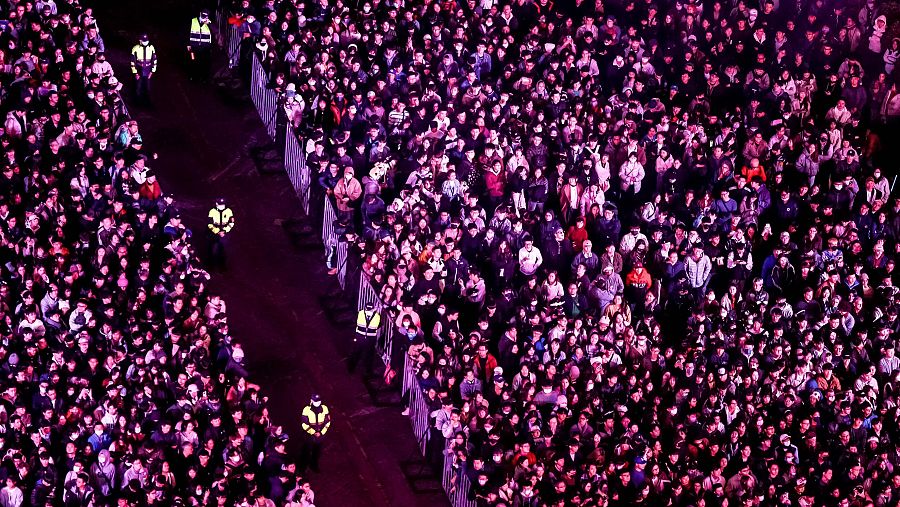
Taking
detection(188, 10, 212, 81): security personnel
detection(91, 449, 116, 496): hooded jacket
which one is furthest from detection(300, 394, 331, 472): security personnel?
detection(188, 10, 212, 81): security personnel

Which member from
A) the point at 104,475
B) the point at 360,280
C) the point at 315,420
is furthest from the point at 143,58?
the point at 104,475

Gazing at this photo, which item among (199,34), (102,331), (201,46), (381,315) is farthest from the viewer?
(201,46)

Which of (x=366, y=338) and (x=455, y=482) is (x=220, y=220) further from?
A: (x=455, y=482)

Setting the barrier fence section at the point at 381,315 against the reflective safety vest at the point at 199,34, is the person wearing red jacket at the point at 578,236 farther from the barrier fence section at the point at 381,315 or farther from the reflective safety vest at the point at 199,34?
the reflective safety vest at the point at 199,34

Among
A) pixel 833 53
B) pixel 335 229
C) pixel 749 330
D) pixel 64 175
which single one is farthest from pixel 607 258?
pixel 64 175

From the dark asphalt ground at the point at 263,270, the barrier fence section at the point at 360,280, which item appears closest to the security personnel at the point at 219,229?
the dark asphalt ground at the point at 263,270

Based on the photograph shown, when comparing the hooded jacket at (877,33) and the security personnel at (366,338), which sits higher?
the hooded jacket at (877,33)

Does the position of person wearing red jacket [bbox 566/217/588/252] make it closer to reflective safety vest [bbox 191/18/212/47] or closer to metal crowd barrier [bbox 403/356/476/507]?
metal crowd barrier [bbox 403/356/476/507]
